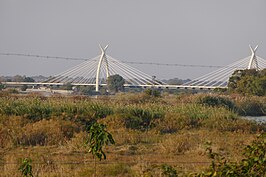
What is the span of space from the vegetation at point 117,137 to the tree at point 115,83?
113 feet

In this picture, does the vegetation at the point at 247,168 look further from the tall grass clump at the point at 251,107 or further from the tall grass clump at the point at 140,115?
the tall grass clump at the point at 251,107

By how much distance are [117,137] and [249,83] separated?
2422cm

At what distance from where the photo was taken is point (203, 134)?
1477cm

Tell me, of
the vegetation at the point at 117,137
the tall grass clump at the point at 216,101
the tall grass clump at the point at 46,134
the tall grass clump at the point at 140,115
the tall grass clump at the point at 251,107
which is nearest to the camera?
the vegetation at the point at 117,137

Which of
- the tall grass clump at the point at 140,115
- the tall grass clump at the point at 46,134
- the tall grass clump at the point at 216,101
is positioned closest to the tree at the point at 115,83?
the tall grass clump at the point at 216,101

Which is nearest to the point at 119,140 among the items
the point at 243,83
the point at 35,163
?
the point at 35,163

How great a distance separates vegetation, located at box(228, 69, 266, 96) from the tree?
18984 millimetres

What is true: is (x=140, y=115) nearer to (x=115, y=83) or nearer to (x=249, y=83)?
(x=249, y=83)

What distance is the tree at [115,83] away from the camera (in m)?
54.9

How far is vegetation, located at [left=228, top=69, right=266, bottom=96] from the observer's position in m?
35.2

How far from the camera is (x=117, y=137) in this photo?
44.6 feet

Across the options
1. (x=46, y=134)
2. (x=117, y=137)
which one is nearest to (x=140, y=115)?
(x=117, y=137)

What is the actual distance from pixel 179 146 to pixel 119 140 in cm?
227

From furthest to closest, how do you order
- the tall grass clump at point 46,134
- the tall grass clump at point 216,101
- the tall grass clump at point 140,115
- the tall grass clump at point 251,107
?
1. the tall grass clump at point 251,107
2. the tall grass clump at point 216,101
3. the tall grass clump at point 140,115
4. the tall grass clump at point 46,134
